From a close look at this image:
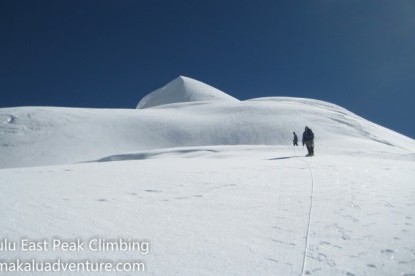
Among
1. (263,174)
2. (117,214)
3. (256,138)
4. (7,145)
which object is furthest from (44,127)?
(117,214)

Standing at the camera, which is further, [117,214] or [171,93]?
[171,93]

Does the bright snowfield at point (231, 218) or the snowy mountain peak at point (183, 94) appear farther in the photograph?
the snowy mountain peak at point (183, 94)

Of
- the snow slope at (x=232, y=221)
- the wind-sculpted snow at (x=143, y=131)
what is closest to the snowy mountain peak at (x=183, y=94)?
the wind-sculpted snow at (x=143, y=131)

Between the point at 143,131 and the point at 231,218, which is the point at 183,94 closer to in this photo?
the point at 143,131

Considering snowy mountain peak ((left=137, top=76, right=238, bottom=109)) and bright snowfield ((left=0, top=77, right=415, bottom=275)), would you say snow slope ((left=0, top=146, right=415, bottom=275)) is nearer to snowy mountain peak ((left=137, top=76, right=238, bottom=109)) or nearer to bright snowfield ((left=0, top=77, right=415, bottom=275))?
bright snowfield ((left=0, top=77, right=415, bottom=275))

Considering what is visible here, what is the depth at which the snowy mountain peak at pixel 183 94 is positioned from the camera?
10912cm

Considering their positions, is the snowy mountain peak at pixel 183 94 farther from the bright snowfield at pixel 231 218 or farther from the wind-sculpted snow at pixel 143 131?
the bright snowfield at pixel 231 218

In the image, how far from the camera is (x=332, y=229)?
5504mm

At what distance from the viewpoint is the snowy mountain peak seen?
10912 cm

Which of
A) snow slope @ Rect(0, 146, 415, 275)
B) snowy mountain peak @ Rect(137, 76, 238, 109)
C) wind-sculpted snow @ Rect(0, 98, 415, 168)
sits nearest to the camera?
snow slope @ Rect(0, 146, 415, 275)

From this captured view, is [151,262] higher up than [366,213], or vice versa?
[366,213]

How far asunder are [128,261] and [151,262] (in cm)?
26

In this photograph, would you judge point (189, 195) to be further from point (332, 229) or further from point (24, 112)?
point (24, 112)

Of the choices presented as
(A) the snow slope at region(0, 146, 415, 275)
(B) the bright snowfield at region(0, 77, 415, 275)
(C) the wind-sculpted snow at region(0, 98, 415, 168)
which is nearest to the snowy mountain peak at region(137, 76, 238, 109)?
(C) the wind-sculpted snow at region(0, 98, 415, 168)
